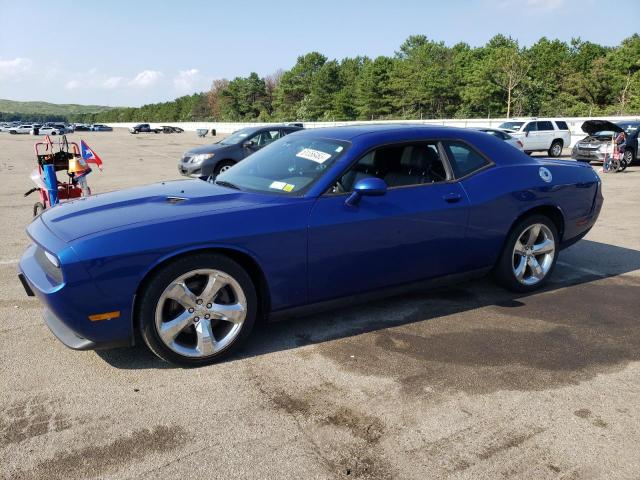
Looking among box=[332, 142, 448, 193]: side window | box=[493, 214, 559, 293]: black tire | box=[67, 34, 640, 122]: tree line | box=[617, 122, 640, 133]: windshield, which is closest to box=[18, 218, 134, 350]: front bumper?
box=[332, 142, 448, 193]: side window

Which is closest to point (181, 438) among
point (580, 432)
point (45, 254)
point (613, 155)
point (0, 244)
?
point (45, 254)

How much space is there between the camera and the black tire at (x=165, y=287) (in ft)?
10.3

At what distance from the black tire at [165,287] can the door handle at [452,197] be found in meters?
1.73

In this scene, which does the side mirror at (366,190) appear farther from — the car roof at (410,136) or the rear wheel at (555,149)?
the rear wheel at (555,149)

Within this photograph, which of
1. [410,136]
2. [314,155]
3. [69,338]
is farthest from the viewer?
[410,136]

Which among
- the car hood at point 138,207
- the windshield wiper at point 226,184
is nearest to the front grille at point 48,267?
the car hood at point 138,207

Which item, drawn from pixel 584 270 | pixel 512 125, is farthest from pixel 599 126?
pixel 584 270

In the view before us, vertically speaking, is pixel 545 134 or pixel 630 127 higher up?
pixel 630 127

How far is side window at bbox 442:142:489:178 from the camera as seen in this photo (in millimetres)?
4383

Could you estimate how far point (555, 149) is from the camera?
2136 centimetres

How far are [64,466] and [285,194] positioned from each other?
83.1 inches

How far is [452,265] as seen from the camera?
4293 millimetres

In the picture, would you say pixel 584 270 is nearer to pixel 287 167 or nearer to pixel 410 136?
pixel 410 136

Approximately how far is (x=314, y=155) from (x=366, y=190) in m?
0.63
